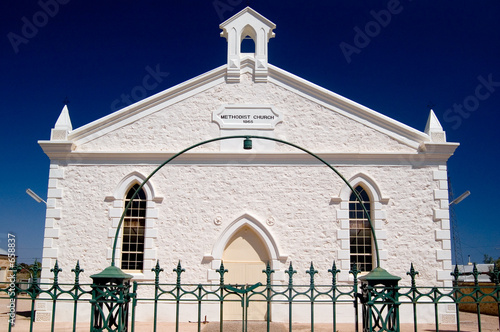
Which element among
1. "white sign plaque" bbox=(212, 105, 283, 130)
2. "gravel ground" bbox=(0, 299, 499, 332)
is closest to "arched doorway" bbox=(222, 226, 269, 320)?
"gravel ground" bbox=(0, 299, 499, 332)

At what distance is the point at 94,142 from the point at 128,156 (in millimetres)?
1283

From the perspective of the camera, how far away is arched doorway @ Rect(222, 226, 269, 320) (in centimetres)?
1521

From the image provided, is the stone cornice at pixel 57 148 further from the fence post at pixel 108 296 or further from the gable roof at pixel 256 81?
the fence post at pixel 108 296

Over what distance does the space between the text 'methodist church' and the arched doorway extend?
0.03 metres

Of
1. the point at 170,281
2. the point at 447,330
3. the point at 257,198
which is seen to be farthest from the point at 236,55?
the point at 447,330

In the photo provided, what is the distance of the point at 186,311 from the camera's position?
14.8m

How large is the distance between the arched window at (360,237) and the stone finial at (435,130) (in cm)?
291

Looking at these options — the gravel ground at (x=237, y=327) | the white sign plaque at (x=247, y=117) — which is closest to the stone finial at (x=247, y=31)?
the white sign plaque at (x=247, y=117)

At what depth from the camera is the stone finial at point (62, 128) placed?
15711 millimetres

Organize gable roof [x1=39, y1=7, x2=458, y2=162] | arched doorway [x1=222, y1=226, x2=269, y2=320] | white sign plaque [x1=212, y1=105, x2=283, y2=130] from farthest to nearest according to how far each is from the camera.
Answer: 1. white sign plaque [x1=212, y1=105, x2=283, y2=130]
2. gable roof [x1=39, y1=7, x2=458, y2=162]
3. arched doorway [x1=222, y1=226, x2=269, y2=320]

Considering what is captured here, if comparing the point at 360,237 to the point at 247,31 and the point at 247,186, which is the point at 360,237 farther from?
the point at 247,31

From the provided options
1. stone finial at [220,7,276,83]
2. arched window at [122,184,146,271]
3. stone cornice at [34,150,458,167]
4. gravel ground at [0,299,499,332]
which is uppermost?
stone finial at [220,7,276,83]

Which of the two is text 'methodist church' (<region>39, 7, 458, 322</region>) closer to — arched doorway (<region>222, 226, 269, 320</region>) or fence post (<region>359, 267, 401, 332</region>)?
arched doorway (<region>222, 226, 269, 320</region>)

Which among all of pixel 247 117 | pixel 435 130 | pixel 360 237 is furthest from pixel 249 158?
pixel 435 130
